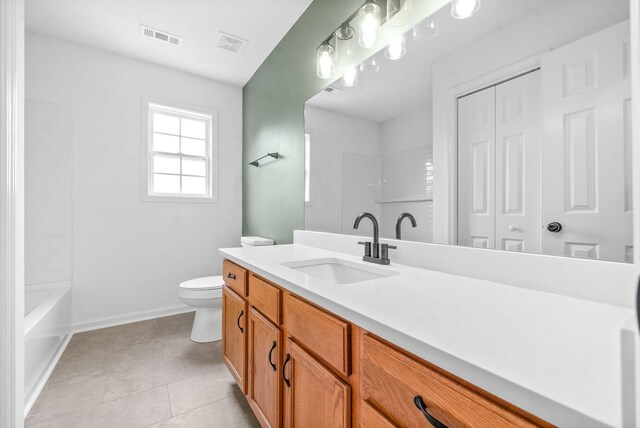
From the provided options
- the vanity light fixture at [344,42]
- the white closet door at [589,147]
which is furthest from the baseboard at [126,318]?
the white closet door at [589,147]

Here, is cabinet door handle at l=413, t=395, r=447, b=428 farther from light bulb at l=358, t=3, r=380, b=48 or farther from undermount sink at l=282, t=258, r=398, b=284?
light bulb at l=358, t=3, r=380, b=48

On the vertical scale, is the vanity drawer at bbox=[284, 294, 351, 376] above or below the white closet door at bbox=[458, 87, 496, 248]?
below

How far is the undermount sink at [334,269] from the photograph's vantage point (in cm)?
130

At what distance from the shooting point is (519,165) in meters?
0.88

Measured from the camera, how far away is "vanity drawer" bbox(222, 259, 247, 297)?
1409 mm

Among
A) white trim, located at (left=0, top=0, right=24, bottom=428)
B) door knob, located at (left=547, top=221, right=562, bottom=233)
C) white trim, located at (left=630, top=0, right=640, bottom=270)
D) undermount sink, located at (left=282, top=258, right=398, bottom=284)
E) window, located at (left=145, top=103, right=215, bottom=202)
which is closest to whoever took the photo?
white trim, located at (left=630, top=0, right=640, bottom=270)

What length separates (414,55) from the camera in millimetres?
1253

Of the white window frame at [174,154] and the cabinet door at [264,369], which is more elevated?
the white window frame at [174,154]

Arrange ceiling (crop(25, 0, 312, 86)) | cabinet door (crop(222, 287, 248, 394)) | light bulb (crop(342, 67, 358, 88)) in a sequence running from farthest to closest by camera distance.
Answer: ceiling (crop(25, 0, 312, 86)) → light bulb (crop(342, 67, 358, 88)) → cabinet door (crop(222, 287, 248, 394))

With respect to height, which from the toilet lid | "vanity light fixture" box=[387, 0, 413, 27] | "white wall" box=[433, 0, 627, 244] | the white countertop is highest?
"vanity light fixture" box=[387, 0, 413, 27]

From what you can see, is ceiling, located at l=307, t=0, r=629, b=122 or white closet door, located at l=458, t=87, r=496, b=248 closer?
ceiling, located at l=307, t=0, r=629, b=122

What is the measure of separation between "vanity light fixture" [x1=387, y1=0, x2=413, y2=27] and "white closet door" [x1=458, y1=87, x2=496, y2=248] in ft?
1.86

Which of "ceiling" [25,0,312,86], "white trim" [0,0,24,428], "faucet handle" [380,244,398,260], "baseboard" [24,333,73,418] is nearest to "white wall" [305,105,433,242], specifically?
"faucet handle" [380,244,398,260]

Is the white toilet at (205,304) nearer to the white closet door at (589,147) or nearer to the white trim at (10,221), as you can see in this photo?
the white trim at (10,221)
